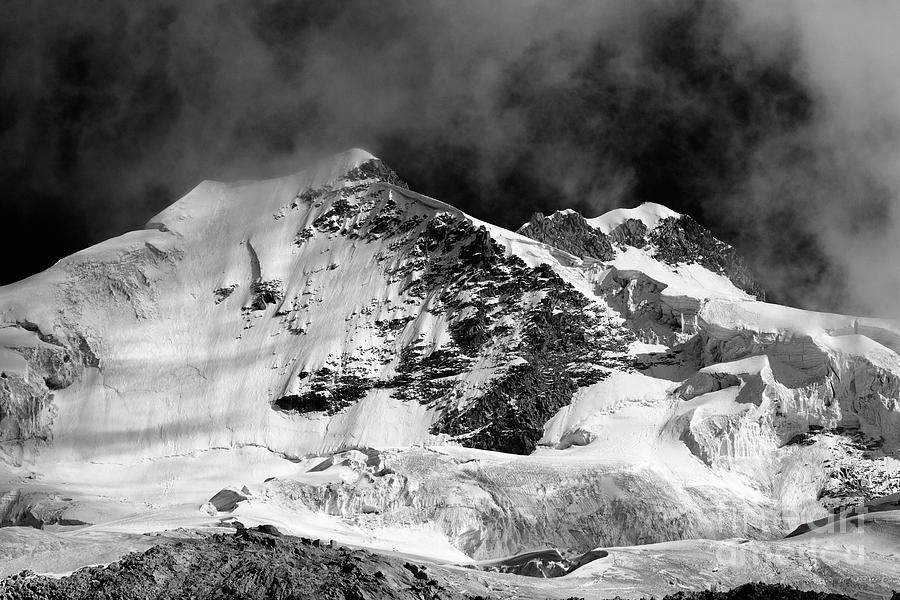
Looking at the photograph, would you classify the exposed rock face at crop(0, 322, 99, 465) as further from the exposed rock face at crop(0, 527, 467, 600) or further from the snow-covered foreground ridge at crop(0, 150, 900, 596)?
the exposed rock face at crop(0, 527, 467, 600)

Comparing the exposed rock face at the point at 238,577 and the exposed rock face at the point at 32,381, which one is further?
the exposed rock face at the point at 32,381

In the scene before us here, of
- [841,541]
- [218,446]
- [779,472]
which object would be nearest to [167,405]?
[218,446]

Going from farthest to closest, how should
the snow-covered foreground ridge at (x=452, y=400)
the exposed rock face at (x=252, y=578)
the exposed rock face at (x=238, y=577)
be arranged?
the snow-covered foreground ridge at (x=452, y=400)
the exposed rock face at (x=252, y=578)
the exposed rock face at (x=238, y=577)

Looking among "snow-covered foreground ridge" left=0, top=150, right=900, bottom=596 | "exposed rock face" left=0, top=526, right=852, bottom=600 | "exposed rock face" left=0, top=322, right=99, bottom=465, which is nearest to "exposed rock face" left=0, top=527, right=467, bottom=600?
"exposed rock face" left=0, top=526, right=852, bottom=600

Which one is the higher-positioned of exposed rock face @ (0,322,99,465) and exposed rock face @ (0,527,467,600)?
exposed rock face @ (0,322,99,465)

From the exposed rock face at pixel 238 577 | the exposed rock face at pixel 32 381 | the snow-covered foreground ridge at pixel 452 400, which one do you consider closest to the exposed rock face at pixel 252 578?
the exposed rock face at pixel 238 577

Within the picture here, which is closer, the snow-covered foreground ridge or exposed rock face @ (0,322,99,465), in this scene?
the snow-covered foreground ridge

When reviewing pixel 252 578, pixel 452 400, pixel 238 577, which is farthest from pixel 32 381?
pixel 252 578

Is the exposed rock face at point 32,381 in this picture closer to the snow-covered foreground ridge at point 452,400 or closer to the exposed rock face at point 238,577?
the snow-covered foreground ridge at point 452,400

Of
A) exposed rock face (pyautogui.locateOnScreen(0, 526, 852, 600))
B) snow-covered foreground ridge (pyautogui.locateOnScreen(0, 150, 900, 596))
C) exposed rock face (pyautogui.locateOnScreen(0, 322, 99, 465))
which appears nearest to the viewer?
exposed rock face (pyautogui.locateOnScreen(0, 526, 852, 600))
